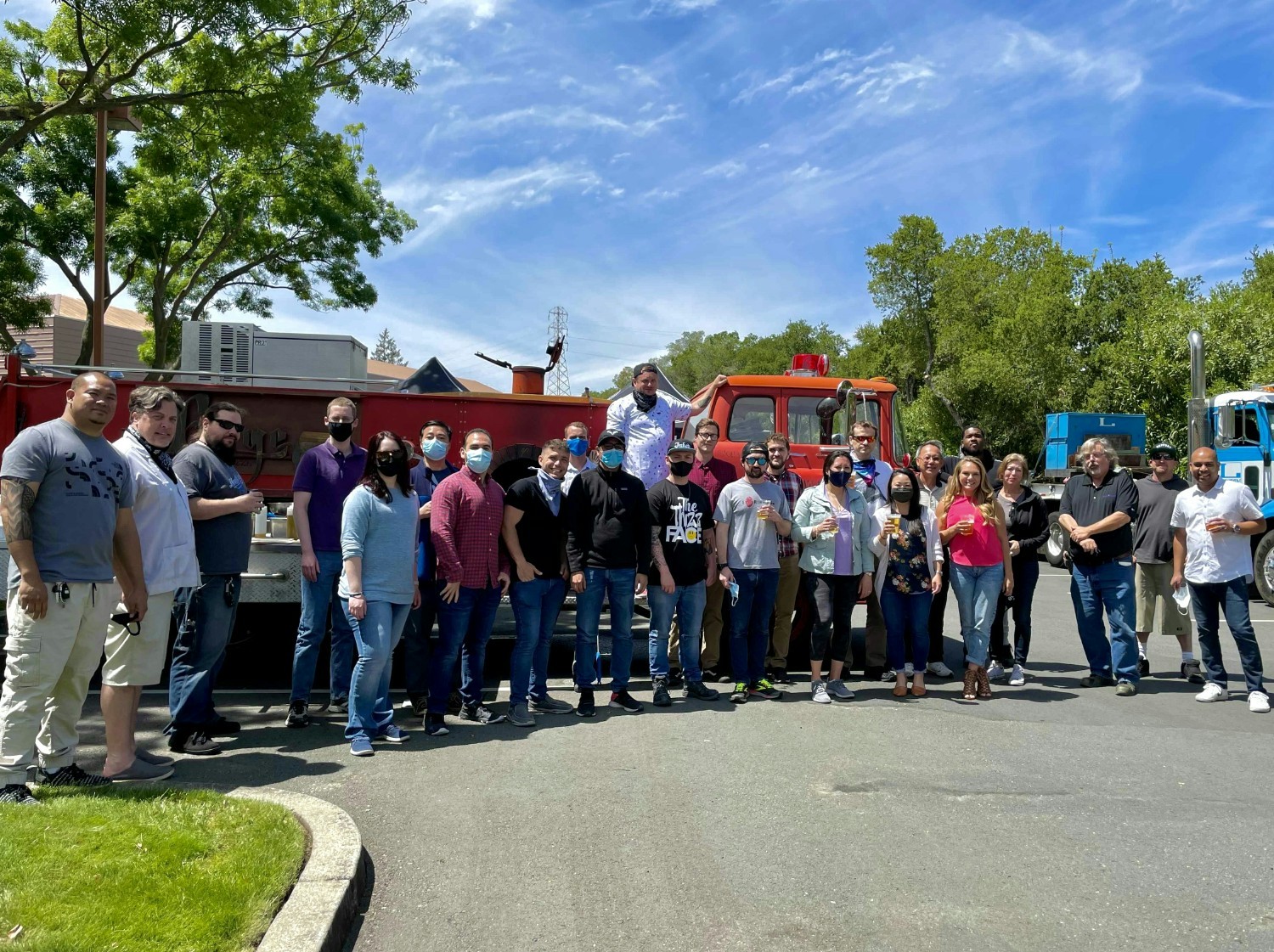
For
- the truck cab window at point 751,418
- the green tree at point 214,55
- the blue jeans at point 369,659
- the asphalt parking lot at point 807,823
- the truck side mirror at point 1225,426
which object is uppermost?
the green tree at point 214,55

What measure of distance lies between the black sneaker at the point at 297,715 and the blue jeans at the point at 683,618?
2410 mm

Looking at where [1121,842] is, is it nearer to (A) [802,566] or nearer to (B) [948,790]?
(B) [948,790]

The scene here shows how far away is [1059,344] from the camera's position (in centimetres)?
3738

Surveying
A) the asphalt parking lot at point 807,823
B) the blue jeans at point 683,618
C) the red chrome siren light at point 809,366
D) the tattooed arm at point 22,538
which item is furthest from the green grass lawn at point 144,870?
the red chrome siren light at point 809,366

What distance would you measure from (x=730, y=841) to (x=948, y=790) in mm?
1434

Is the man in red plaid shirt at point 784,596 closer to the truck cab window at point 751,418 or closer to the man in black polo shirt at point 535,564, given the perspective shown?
the truck cab window at point 751,418

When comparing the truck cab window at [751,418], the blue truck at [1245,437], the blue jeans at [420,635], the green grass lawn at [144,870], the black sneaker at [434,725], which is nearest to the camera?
the green grass lawn at [144,870]

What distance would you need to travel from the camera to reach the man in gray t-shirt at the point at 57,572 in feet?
14.7

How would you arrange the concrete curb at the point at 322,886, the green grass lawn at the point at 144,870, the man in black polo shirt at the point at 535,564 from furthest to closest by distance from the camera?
the man in black polo shirt at the point at 535,564
the concrete curb at the point at 322,886
the green grass lawn at the point at 144,870

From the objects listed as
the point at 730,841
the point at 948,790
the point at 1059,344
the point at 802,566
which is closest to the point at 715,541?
the point at 802,566

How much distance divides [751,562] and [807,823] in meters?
2.87

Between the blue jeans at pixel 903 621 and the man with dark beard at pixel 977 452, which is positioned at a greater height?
the man with dark beard at pixel 977 452

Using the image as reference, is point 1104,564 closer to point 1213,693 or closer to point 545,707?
point 1213,693

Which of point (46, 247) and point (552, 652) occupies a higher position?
point (46, 247)
